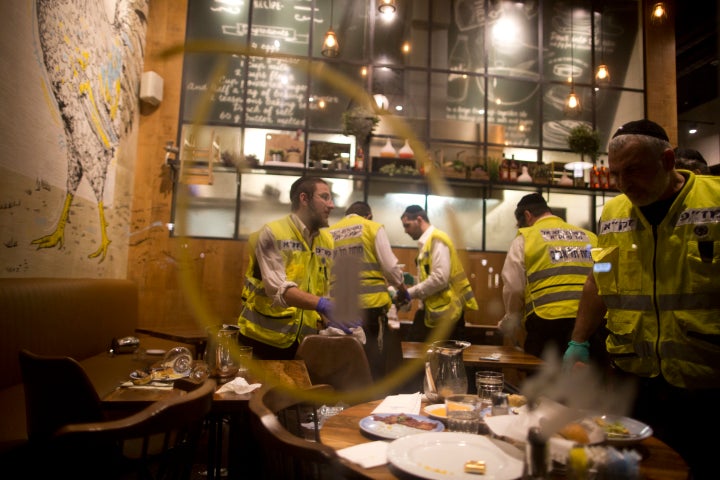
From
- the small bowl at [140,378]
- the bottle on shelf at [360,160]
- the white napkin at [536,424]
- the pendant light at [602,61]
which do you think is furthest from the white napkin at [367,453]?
the pendant light at [602,61]

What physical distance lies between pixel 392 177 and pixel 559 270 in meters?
2.54

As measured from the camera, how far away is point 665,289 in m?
1.65

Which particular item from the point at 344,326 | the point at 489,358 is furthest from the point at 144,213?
the point at 489,358

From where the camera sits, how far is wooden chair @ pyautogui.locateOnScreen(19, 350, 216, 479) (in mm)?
1205

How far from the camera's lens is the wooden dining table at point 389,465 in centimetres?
101

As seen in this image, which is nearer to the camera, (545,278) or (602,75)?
(545,278)

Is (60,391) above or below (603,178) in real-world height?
below

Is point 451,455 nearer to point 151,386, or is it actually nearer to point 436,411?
point 436,411

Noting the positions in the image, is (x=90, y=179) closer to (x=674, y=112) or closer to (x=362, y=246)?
(x=362, y=246)

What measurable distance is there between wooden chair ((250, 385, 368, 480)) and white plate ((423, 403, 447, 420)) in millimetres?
369

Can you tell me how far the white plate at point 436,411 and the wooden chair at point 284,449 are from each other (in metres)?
0.37

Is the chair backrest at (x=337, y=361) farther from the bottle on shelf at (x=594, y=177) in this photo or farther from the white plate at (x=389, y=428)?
the bottle on shelf at (x=594, y=177)

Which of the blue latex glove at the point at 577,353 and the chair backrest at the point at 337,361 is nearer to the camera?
the blue latex glove at the point at 577,353

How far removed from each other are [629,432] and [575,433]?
0.27 meters
